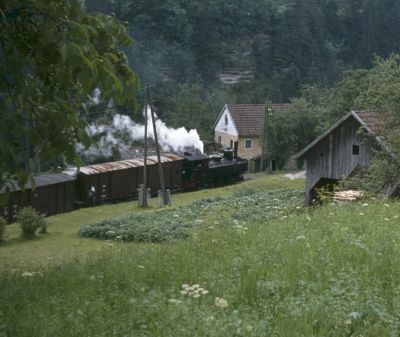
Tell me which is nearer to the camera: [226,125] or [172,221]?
[172,221]

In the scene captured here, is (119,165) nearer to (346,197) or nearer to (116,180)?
(116,180)

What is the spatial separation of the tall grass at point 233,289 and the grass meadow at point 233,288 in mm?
10

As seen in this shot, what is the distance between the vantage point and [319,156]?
88.9 feet

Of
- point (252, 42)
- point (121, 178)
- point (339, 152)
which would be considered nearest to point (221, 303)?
point (339, 152)

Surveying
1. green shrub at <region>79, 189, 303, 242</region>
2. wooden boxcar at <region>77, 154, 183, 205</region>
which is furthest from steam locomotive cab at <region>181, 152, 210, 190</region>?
green shrub at <region>79, 189, 303, 242</region>

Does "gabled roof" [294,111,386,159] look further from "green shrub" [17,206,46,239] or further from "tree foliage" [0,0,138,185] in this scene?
"tree foliage" [0,0,138,185]

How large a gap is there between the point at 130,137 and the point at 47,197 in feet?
70.0

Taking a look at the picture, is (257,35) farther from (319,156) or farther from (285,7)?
(319,156)

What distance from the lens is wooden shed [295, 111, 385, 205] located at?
24.8 m

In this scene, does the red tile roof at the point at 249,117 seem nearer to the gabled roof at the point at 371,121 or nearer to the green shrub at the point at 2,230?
the gabled roof at the point at 371,121

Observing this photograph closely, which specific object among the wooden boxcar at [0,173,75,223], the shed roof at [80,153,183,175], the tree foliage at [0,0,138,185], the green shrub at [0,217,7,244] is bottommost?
the green shrub at [0,217,7,244]

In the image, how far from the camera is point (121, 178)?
115 feet

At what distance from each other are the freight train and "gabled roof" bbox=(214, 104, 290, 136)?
13.8 metres

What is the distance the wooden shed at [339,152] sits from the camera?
24.8m
